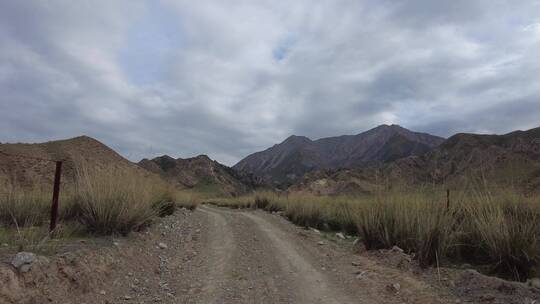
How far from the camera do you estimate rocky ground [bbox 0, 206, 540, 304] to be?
532 cm

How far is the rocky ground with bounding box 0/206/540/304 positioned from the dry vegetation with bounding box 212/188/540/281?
0.46 metres

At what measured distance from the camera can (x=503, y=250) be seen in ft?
22.7

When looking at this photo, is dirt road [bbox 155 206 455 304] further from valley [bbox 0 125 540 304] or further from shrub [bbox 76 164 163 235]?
shrub [bbox 76 164 163 235]

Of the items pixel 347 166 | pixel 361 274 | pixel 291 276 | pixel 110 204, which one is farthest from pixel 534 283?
pixel 347 166

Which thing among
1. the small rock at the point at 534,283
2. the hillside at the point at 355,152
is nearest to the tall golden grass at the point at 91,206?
the small rock at the point at 534,283

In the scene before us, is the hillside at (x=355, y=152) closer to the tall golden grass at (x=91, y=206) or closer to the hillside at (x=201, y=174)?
the hillside at (x=201, y=174)

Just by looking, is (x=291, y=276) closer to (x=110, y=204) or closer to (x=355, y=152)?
(x=110, y=204)

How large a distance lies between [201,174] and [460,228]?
90.2 meters

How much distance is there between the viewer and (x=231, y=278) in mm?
7352

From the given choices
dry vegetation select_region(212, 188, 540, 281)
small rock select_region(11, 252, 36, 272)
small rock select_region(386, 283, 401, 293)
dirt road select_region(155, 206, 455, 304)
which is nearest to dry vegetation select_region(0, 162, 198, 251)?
dirt road select_region(155, 206, 455, 304)

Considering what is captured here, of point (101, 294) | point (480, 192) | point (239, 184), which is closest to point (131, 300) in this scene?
point (101, 294)

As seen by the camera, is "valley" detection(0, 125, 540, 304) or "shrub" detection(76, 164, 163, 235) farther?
"shrub" detection(76, 164, 163, 235)

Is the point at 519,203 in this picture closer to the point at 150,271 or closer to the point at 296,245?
the point at 296,245

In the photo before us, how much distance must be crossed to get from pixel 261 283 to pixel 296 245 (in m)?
3.99
